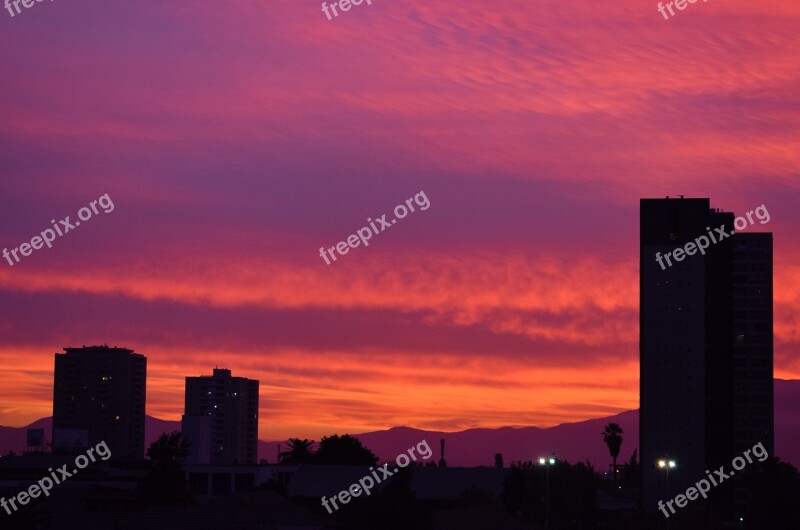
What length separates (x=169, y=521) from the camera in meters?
78.3

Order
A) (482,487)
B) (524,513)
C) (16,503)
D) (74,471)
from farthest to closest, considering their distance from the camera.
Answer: (482,487), (524,513), (74,471), (16,503)

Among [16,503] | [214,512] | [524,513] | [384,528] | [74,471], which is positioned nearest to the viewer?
[16,503]

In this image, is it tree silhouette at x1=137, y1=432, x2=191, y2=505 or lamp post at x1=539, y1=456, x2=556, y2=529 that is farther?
lamp post at x1=539, y1=456, x2=556, y2=529

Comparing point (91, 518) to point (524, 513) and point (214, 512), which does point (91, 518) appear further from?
point (524, 513)

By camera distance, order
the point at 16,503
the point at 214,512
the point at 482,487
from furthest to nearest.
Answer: the point at 482,487 < the point at 214,512 < the point at 16,503

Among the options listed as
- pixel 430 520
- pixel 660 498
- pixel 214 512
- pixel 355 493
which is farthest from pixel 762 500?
pixel 214 512

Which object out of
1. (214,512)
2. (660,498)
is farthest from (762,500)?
(214,512)

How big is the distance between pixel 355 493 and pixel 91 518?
326ft

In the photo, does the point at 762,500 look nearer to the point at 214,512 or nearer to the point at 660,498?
the point at 660,498

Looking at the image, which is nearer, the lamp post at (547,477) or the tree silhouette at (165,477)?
the tree silhouette at (165,477)

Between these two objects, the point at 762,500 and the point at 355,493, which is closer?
the point at 355,493

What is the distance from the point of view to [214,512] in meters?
79.8

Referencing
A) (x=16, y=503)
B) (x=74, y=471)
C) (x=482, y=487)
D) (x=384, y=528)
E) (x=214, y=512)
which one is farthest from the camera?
(x=482, y=487)

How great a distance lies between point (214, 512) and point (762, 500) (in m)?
128
